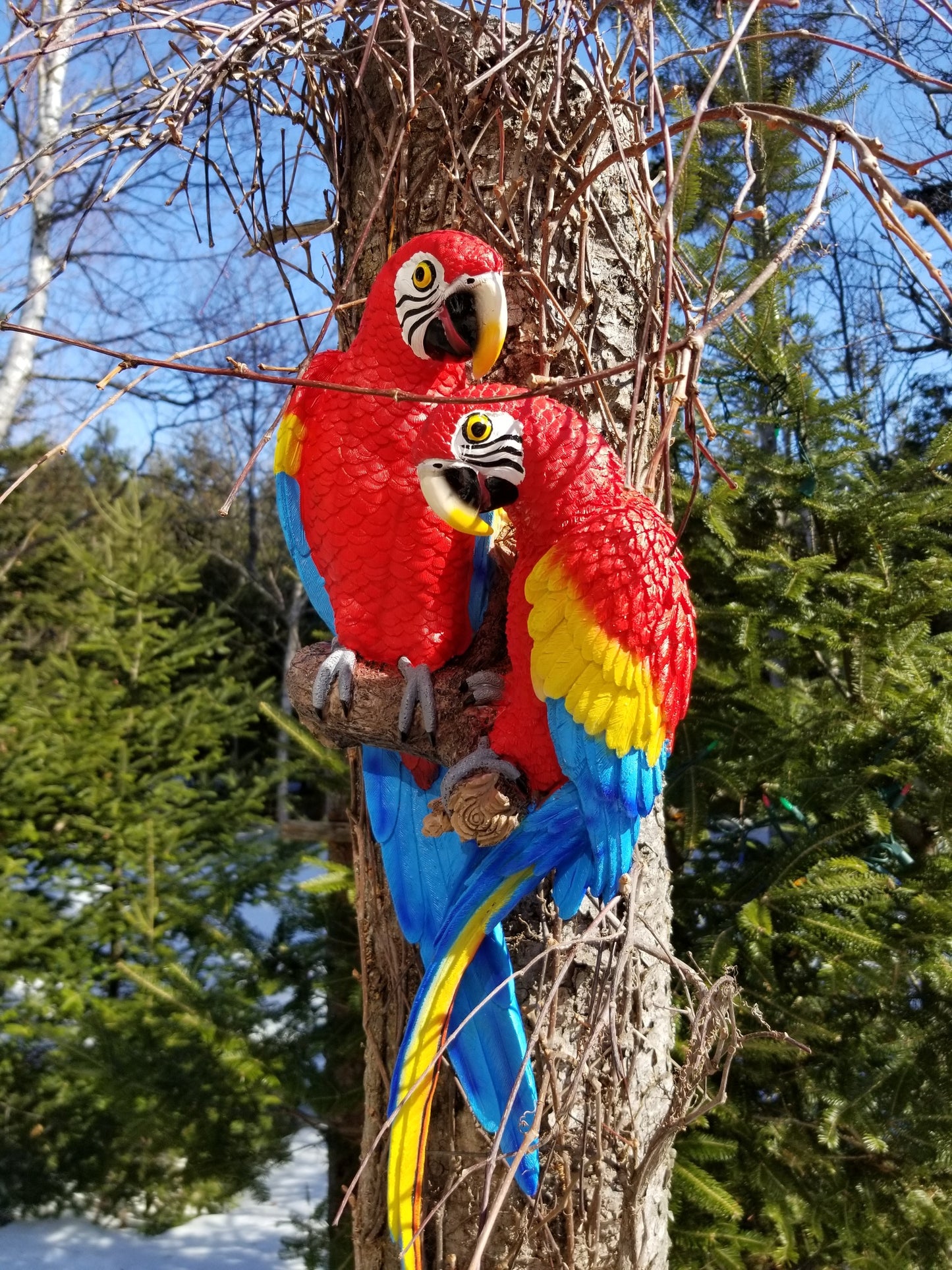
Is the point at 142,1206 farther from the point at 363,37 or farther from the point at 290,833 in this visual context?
the point at 363,37

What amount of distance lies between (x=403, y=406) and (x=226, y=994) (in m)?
2.28

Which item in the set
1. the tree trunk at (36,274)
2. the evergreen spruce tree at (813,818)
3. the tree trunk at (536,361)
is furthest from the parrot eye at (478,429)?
the tree trunk at (36,274)

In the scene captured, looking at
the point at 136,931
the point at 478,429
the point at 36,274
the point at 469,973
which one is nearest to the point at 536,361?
the point at 478,429

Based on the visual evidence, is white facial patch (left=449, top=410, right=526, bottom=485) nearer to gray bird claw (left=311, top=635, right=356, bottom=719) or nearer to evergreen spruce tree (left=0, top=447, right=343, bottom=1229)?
gray bird claw (left=311, top=635, right=356, bottom=719)

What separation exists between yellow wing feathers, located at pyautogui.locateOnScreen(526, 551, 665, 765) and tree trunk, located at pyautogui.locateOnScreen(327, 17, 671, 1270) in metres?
0.23

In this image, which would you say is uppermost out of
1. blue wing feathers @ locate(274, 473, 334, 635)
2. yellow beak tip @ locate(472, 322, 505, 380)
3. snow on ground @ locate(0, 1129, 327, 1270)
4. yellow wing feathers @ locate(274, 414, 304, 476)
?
yellow beak tip @ locate(472, 322, 505, 380)

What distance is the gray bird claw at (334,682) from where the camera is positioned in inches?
42.3

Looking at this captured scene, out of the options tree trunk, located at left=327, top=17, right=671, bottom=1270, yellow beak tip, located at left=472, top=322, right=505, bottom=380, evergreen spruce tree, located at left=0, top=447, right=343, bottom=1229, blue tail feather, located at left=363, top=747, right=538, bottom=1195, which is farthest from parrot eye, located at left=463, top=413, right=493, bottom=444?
evergreen spruce tree, located at left=0, top=447, right=343, bottom=1229

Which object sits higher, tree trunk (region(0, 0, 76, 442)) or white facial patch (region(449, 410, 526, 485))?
tree trunk (region(0, 0, 76, 442))

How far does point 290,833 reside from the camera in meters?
2.68

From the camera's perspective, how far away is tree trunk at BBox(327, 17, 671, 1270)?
110cm

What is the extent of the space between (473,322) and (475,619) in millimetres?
343

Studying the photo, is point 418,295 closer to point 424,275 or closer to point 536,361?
point 424,275

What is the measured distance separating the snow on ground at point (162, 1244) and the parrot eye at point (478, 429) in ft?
9.82
